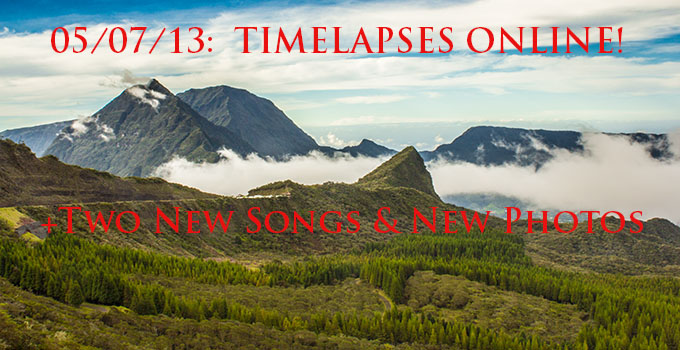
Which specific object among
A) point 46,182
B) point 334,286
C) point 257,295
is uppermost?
Answer: point 46,182

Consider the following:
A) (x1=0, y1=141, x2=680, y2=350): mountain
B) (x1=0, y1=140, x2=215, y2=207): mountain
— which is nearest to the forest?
(x1=0, y1=141, x2=680, y2=350): mountain

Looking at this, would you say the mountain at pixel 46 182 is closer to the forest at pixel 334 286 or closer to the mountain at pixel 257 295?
the mountain at pixel 257 295

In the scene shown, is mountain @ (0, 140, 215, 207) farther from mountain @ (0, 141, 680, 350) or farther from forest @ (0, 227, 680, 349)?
forest @ (0, 227, 680, 349)

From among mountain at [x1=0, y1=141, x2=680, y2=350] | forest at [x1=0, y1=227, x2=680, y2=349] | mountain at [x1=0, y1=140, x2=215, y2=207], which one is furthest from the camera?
mountain at [x1=0, y1=140, x2=215, y2=207]

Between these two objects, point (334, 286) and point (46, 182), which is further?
point (46, 182)

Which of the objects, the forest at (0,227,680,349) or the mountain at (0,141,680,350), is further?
the forest at (0,227,680,349)

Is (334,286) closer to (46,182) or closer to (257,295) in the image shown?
(257,295)

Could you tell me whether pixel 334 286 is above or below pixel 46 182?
below

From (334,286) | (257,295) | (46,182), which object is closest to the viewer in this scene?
(257,295)

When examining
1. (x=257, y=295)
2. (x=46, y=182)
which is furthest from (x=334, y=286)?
(x=46, y=182)

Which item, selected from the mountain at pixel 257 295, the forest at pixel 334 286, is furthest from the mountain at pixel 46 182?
the forest at pixel 334 286
